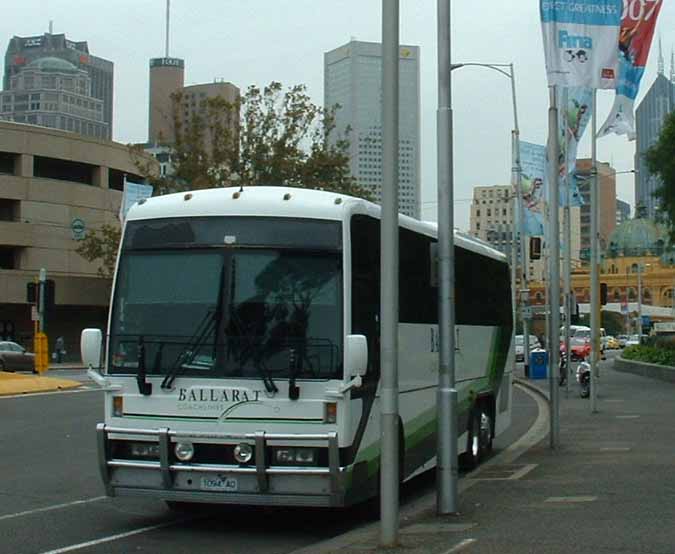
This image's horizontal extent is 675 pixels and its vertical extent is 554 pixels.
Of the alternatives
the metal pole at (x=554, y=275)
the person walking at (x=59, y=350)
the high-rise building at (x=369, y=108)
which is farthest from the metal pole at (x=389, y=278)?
the person walking at (x=59, y=350)

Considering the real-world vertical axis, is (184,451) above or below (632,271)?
below

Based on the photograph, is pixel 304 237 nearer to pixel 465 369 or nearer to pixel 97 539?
pixel 97 539

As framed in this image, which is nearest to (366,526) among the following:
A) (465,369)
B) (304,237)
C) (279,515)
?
(279,515)

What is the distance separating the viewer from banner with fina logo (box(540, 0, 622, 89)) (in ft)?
54.6

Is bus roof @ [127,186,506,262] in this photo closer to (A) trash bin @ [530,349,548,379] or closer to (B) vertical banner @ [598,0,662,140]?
(B) vertical banner @ [598,0,662,140]

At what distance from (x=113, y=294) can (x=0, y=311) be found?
200 feet

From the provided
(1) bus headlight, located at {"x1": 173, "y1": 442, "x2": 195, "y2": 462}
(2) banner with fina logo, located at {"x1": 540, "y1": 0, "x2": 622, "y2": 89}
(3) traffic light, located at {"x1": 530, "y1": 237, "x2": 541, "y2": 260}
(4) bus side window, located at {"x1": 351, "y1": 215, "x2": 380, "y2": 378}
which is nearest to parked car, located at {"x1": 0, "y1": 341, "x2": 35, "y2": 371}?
(3) traffic light, located at {"x1": 530, "y1": 237, "x2": 541, "y2": 260}

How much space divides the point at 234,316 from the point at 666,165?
28.6m

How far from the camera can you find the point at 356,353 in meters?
10.3

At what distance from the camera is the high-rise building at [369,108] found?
25359mm

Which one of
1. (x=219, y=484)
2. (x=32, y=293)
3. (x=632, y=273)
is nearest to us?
(x=219, y=484)

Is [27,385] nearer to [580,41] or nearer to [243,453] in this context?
[580,41]

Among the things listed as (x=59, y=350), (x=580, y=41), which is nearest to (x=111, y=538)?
(x=580, y=41)

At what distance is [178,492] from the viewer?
35.1 feet
